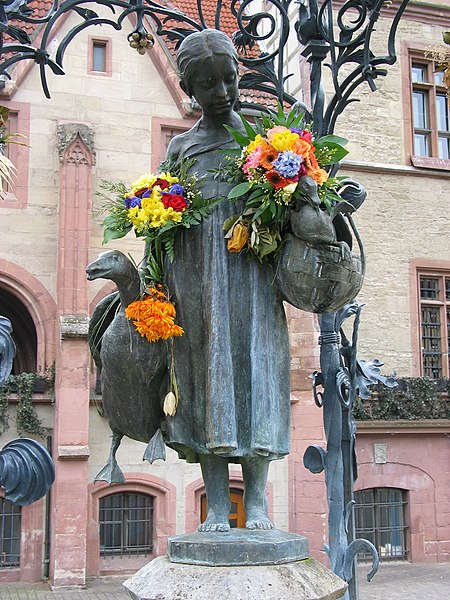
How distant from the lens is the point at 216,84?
3.18m

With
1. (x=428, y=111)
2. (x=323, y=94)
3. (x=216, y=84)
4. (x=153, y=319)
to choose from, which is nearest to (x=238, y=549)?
(x=153, y=319)

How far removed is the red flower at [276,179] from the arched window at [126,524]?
42.9 ft

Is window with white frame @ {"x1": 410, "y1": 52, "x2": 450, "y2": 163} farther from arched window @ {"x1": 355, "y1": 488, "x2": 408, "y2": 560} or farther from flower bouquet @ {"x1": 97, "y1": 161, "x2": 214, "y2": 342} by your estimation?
flower bouquet @ {"x1": 97, "y1": 161, "x2": 214, "y2": 342}

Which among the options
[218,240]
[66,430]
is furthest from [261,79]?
[66,430]

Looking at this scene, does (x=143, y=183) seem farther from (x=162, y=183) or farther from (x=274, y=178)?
(x=274, y=178)

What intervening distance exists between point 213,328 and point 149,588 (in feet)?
3.00

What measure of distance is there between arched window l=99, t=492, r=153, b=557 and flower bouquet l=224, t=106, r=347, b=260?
42.3 ft

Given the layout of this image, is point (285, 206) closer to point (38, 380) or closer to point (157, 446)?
point (157, 446)

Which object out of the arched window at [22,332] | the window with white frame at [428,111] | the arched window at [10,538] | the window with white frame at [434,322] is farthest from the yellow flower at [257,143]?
the window with white frame at [428,111]

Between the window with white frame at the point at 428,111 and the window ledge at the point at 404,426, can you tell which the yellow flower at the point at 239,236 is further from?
the window with white frame at the point at 428,111

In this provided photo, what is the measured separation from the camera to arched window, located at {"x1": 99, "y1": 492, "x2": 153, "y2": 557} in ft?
49.6

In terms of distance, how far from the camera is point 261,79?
482cm

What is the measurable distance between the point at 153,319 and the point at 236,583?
928mm

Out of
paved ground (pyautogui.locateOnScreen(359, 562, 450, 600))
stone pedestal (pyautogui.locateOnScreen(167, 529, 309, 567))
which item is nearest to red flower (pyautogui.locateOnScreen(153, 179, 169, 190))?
stone pedestal (pyautogui.locateOnScreen(167, 529, 309, 567))
